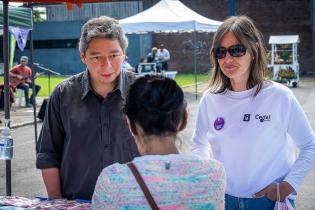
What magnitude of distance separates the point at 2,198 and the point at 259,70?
4.86ft

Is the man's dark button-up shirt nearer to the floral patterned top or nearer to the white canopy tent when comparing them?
the floral patterned top

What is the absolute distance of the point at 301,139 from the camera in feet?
9.07

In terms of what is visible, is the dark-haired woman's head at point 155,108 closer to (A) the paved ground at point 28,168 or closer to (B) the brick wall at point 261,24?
(A) the paved ground at point 28,168

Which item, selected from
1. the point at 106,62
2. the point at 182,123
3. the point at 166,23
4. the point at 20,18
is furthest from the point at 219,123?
the point at 166,23

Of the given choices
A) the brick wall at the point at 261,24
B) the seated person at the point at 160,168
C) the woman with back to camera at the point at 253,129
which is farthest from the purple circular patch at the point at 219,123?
the brick wall at the point at 261,24

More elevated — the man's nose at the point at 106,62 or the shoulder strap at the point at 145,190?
the man's nose at the point at 106,62

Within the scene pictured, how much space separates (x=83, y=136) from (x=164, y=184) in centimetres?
106

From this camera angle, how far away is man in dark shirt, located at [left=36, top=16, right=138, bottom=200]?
280 centimetres

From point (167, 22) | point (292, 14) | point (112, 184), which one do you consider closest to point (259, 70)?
point (112, 184)

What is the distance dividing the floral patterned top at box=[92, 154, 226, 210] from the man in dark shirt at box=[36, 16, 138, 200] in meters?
0.93

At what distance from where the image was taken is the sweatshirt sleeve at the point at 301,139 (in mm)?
2744

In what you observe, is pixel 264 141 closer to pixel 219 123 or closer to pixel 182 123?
pixel 219 123

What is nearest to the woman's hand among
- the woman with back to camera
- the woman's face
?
the woman with back to camera

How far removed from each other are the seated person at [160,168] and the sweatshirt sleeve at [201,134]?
1.01 m
